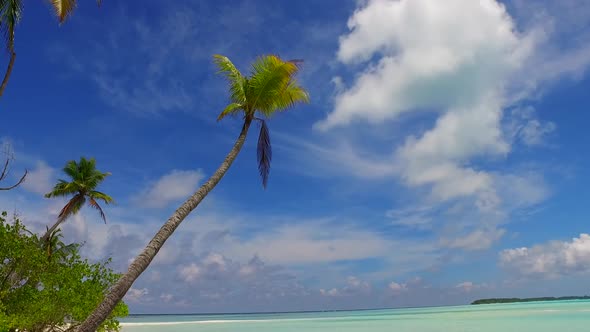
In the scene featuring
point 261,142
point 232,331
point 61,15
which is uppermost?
point 61,15

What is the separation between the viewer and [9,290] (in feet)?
37.2

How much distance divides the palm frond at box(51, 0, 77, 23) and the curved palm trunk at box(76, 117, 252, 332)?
171 inches

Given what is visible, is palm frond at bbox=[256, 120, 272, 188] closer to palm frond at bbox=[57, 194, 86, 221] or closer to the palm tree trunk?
the palm tree trunk

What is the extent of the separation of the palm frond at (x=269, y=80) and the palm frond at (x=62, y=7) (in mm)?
3933

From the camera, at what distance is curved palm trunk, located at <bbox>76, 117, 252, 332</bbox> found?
Answer: 6.70 meters

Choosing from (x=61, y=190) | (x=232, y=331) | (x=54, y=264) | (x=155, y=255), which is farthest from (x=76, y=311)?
(x=232, y=331)

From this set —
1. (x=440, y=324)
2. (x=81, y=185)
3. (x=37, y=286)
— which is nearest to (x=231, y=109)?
(x=37, y=286)

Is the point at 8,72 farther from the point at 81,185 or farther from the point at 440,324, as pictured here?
the point at 440,324

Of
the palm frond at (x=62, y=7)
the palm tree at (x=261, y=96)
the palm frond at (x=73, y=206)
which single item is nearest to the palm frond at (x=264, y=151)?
the palm tree at (x=261, y=96)

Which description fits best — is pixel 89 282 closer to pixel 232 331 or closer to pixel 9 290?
pixel 9 290

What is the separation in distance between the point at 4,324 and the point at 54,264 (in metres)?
3.06

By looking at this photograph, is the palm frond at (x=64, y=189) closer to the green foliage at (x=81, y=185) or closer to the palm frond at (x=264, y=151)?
the green foliage at (x=81, y=185)

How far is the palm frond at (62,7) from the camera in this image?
9.60 meters

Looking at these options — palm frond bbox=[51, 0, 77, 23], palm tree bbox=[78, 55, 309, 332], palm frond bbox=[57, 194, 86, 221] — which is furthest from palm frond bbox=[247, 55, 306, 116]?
palm frond bbox=[57, 194, 86, 221]
